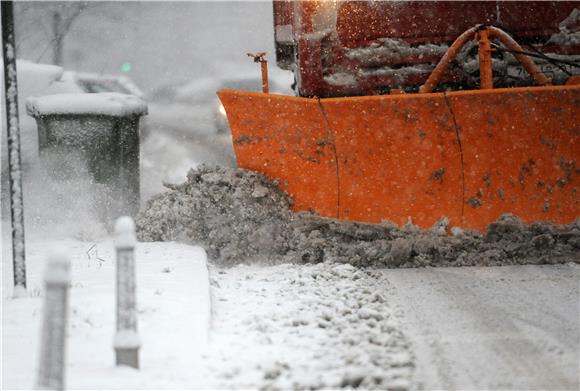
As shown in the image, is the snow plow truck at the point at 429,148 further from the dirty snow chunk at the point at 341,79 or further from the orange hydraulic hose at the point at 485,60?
the dirty snow chunk at the point at 341,79

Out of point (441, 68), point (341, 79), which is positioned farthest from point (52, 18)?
point (441, 68)

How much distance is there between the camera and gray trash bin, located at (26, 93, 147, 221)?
8914 millimetres

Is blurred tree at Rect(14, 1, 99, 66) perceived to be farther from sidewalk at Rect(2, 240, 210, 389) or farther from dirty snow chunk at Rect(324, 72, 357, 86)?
sidewalk at Rect(2, 240, 210, 389)

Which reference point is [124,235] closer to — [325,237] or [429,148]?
[325,237]

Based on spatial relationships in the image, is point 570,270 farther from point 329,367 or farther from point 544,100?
point 329,367

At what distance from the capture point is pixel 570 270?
607 centimetres

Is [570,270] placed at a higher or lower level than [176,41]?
lower

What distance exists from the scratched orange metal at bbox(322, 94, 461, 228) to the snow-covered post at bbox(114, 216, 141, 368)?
3.18 metres

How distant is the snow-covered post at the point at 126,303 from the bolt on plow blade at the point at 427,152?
3.14m

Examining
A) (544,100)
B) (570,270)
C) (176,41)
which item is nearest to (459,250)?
(570,270)

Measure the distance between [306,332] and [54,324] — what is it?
6.00 ft

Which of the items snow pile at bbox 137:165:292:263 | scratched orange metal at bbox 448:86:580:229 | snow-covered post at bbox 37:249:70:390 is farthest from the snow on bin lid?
snow-covered post at bbox 37:249:70:390

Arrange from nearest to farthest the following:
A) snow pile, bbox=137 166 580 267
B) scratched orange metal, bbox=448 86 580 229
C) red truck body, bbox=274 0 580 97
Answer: snow pile, bbox=137 166 580 267 < scratched orange metal, bbox=448 86 580 229 < red truck body, bbox=274 0 580 97

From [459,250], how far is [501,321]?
1.82 m
